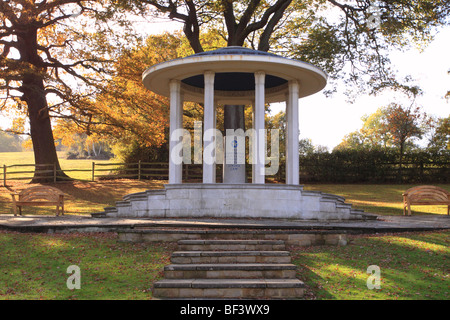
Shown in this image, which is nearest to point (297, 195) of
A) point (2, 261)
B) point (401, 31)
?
point (2, 261)

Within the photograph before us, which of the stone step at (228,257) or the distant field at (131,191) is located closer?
the stone step at (228,257)

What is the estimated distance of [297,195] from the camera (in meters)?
12.9

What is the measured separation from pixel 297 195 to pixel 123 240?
563 cm

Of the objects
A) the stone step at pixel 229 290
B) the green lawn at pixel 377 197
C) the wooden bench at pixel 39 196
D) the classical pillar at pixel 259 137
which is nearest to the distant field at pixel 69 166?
the green lawn at pixel 377 197

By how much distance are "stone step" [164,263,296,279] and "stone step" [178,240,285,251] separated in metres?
1.11

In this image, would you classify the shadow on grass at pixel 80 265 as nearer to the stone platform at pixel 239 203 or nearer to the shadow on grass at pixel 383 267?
the shadow on grass at pixel 383 267

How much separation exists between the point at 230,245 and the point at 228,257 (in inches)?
25.0

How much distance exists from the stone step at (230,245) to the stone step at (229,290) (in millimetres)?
1747

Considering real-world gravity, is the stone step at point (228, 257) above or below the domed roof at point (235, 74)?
below

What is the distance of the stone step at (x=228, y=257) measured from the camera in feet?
26.7

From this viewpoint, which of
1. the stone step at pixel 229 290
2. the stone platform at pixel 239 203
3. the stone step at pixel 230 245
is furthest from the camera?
the stone platform at pixel 239 203
